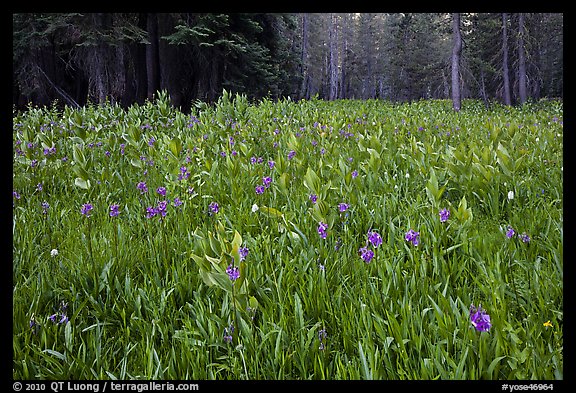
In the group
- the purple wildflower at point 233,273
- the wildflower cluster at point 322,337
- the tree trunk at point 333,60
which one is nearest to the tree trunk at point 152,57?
the purple wildflower at point 233,273

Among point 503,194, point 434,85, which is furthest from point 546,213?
point 434,85

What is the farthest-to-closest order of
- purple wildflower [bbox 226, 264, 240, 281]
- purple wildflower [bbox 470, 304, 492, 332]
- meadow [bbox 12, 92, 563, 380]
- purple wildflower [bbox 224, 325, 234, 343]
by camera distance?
purple wildflower [bbox 226, 264, 240, 281]
purple wildflower [bbox 224, 325, 234, 343]
meadow [bbox 12, 92, 563, 380]
purple wildflower [bbox 470, 304, 492, 332]

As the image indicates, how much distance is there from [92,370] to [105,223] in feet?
5.29

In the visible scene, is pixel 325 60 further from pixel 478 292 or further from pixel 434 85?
pixel 478 292

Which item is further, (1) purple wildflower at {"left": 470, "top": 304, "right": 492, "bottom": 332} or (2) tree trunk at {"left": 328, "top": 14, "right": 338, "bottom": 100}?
(2) tree trunk at {"left": 328, "top": 14, "right": 338, "bottom": 100}

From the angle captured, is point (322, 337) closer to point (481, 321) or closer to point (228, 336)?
point (228, 336)

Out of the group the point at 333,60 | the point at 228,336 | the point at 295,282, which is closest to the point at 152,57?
the point at 295,282

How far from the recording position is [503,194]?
3.34 m

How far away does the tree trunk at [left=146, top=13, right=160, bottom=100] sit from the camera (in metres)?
14.4

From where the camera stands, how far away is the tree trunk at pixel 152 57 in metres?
14.4

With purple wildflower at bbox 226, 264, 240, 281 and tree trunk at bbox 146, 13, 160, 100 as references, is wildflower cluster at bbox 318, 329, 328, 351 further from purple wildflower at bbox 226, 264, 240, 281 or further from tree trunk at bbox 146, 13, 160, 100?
tree trunk at bbox 146, 13, 160, 100

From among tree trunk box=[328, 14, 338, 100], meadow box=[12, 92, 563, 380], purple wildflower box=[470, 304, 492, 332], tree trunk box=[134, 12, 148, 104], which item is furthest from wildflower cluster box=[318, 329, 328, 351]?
tree trunk box=[328, 14, 338, 100]
